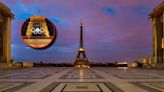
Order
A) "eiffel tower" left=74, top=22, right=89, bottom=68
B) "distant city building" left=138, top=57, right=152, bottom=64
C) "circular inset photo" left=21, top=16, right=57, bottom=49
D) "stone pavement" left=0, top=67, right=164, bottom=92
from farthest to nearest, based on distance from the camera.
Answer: "eiffel tower" left=74, top=22, right=89, bottom=68 < "distant city building" left=138, top=57, right=152, bottom=64 < "circular inset photo" left=21, top=16, right=57, bottom=49 < "stone pavement" left=0, top=67, right=164, bottom=92

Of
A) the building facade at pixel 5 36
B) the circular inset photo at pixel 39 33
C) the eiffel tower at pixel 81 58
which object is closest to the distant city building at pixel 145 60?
the eiffel tower at pixel 81 58

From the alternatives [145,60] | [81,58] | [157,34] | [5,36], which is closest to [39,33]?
[5,36]

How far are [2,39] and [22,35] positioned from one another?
127 ft

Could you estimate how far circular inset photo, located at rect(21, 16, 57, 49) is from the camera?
103ft

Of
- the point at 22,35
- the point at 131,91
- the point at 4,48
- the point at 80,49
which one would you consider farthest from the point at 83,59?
the point at 131,91

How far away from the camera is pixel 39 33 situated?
107 feet

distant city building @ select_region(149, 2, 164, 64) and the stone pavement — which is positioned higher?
distant city building @ select_region(149, 2, 164, 64)

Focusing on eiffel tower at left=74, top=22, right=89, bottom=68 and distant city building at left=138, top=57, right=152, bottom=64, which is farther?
eiffel tower at left=74, top=22, right=89, bottom=68

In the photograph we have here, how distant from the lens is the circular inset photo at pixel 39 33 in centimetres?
3144

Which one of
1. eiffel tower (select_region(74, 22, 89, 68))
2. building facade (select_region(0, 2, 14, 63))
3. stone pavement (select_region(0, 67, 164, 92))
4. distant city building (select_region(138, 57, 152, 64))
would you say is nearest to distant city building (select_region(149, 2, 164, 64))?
distant city building (select_region(138, 57, 152, 64))

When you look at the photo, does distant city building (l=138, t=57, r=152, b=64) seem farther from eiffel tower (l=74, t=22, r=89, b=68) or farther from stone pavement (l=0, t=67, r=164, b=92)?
stone pavement (l=0, t=67, r=164, b=92)

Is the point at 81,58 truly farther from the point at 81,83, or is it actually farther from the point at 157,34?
the point at 81,83

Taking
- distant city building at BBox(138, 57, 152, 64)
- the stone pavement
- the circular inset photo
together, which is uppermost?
the circular inset photo

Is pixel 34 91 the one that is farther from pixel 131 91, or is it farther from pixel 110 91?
pixel 131 91
